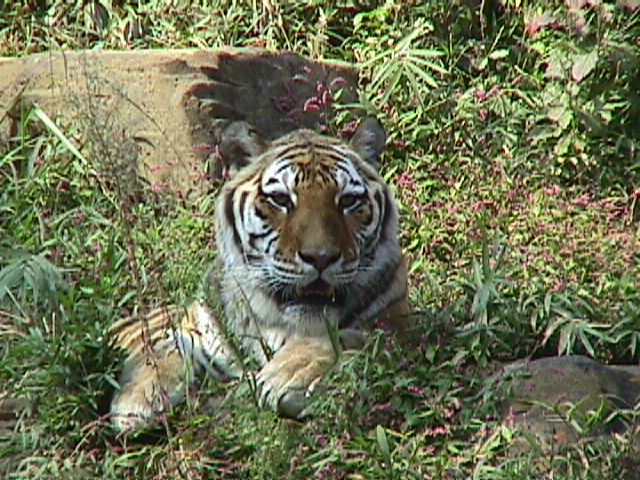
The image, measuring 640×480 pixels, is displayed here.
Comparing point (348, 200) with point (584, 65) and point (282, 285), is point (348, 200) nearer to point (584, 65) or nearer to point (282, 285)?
point (282, 285)

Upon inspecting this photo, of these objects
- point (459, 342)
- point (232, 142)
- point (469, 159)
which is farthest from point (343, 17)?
point (459, 342)

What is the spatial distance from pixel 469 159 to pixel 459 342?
2.64 meters

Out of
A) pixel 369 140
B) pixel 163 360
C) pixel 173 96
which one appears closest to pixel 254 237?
pixel 163 360

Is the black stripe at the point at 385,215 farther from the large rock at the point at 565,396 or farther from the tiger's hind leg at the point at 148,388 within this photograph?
the tiger's hind leg at the point at 148,388

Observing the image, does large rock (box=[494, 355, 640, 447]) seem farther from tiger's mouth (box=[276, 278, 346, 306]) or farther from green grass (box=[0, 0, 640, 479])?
tiger's mouth (box=[276, 278, 346, 306])

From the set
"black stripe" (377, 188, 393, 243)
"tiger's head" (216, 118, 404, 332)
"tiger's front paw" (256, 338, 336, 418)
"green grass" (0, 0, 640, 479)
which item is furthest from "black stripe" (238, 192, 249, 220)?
"tiger's front paw" (256, 338, 336, 418)

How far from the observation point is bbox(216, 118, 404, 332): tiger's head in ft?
A: 15.7

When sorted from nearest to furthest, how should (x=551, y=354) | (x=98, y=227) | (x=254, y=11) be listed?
(x=551, y=354), (x=98, y=227), (x=254, y=11)

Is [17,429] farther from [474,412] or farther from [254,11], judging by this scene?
[254,11]

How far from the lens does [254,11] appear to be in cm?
836

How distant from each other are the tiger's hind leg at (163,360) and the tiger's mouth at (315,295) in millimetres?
255

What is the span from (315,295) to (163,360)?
0.56 m

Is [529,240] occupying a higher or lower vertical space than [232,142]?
lower

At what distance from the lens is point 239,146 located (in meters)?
5.28
